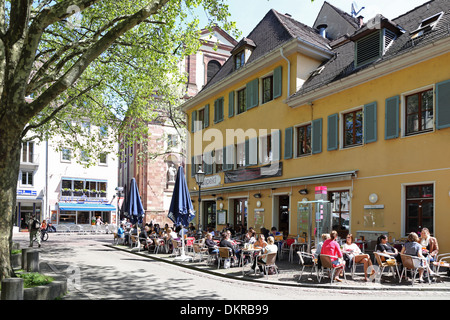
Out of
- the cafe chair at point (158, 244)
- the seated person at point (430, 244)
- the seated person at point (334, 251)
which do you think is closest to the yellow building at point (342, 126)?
the seated person at point (430, 244)

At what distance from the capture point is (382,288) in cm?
945

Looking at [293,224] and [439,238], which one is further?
[293,224]

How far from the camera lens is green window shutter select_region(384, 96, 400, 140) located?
13961 millimetres

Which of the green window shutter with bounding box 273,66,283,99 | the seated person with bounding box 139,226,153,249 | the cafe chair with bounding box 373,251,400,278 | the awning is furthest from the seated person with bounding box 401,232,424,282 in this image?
the awning

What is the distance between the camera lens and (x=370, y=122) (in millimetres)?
14961

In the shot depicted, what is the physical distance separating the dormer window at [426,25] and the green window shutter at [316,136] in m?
4.82

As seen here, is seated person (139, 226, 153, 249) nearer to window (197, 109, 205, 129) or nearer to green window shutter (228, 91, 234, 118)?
green window shutter (228, 91, 234, 118)

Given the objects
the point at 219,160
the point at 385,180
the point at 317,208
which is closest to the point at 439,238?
the point at 385,180

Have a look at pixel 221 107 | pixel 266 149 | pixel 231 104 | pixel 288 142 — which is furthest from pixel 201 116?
pixel 288 142

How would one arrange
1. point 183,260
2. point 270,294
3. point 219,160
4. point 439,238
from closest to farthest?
point 270,294 < point 439,238 < point 183,260 < point 219,160

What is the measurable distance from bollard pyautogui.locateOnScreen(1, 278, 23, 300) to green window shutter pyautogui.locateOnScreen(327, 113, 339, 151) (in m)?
12.7

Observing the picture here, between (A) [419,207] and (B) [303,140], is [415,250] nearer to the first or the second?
(A) [419,207]
